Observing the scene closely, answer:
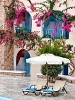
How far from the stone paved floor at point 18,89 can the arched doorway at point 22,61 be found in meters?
3.73

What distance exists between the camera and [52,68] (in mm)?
24672

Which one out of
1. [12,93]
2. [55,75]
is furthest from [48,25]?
[12,93]

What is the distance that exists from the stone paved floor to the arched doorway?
373 centimetres

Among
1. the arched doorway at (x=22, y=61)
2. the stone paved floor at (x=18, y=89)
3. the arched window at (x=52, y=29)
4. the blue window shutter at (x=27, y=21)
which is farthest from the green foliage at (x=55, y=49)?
the arched doorway at (x=22, y=61)

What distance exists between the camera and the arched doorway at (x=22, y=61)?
31.2 m

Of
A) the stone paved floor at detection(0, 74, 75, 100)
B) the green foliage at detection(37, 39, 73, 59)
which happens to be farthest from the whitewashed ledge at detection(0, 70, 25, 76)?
the green foliage at detection(37, 39, 73, 59)

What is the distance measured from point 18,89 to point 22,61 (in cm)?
1043

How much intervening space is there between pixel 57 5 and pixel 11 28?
15.4 ft

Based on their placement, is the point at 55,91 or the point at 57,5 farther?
the point at 57,5

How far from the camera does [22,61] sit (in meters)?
31.5

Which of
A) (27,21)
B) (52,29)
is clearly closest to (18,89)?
(52,29)

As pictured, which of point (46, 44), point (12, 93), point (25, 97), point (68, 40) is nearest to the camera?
point (25, 97)

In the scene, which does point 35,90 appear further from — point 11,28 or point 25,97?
point 11,28

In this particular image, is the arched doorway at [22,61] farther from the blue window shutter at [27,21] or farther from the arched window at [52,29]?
the arched window at [52,29]
